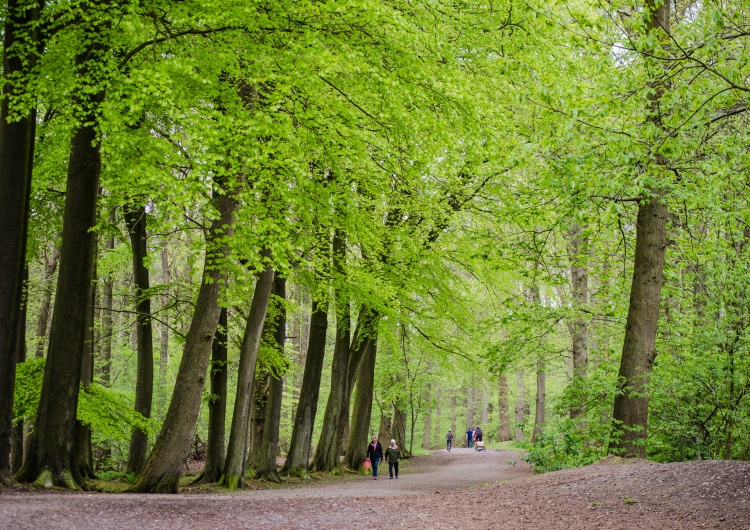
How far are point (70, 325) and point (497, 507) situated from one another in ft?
25.6

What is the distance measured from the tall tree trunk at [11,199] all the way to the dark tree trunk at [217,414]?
640 centimetres

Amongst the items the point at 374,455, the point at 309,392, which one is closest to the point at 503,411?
the point at 374,455

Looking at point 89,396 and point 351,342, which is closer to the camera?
point 89,396

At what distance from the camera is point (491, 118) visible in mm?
12172

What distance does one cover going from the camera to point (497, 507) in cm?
1016

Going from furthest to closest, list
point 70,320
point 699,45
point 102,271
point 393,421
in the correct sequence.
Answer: point 393,421 < point 102,271 < point 70,320 < point 699,45

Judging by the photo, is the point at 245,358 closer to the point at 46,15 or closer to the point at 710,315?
the point at 46,15

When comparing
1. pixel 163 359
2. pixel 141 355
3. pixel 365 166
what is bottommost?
pixel 141 355

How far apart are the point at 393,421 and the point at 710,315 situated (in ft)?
73.6

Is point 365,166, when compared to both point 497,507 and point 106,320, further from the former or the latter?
point 106,320

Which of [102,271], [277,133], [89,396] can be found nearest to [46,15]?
[277,133]

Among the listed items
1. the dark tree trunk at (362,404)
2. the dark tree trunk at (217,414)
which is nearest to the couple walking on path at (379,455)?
the dark tree trunk at (362,404)

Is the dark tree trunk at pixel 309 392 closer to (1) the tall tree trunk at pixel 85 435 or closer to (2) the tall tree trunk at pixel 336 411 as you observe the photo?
(2) the tall tree trunk at pixel 336 411

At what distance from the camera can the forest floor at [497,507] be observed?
7.88m
